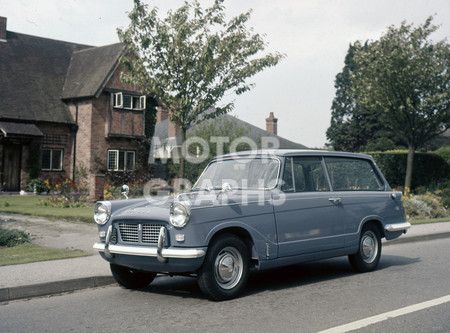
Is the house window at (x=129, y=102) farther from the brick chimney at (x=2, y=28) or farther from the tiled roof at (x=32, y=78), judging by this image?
the brick chimney at (x=2, y=28)

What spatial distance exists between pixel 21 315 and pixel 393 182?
A: 21928 millimetres

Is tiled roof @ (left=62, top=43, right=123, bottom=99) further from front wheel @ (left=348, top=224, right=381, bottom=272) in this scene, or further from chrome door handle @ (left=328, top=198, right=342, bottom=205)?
chrome door handle @ (left=328, top=198, right=342, bottom=205)

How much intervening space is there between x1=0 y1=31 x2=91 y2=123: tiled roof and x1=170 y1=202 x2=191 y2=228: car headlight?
23.6 meters

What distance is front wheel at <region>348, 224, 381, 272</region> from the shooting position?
809 cm

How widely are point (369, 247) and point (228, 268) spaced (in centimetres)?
307

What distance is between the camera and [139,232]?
6.32 meters

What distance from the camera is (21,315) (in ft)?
18.9

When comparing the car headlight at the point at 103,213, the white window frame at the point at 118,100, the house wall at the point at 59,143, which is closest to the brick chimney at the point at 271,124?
the white window frame at the point at 118,100

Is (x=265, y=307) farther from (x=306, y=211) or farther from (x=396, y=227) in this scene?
(x=396, y=227)

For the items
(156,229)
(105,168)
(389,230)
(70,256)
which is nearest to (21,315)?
(156,229)

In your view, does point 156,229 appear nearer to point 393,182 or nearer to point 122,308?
point 122,308

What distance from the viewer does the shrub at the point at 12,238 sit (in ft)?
33.6

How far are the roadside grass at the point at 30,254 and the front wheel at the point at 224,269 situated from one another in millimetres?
3771

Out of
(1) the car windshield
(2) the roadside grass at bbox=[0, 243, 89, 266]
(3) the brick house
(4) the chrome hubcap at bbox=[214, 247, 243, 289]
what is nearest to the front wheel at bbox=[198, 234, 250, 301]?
(4) the chrome hubcap at bbox=[214, 247, 243, 289]
